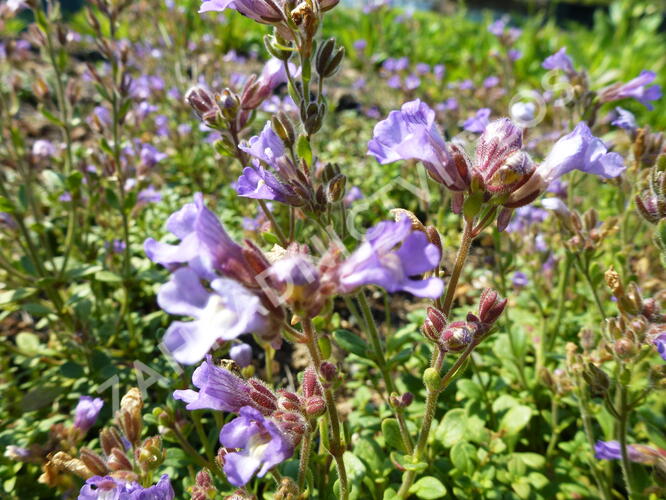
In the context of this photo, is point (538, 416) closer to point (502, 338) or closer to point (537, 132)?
point (502, 338)

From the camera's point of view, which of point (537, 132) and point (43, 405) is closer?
point (43, 405)

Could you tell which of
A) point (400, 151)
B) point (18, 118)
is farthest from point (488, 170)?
point (18, 118)

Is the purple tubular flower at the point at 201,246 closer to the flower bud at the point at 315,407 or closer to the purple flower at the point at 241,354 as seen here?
the flower bud at the point at 315,407

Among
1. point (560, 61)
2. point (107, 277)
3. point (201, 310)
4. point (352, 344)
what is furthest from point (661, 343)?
point (107, 277)

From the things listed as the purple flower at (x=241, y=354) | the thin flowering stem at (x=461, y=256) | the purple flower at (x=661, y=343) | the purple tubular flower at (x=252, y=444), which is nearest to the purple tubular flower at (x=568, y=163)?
the thin flowering stem at (x=461, y=256)

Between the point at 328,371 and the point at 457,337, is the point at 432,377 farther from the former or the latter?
the point at 328,371
